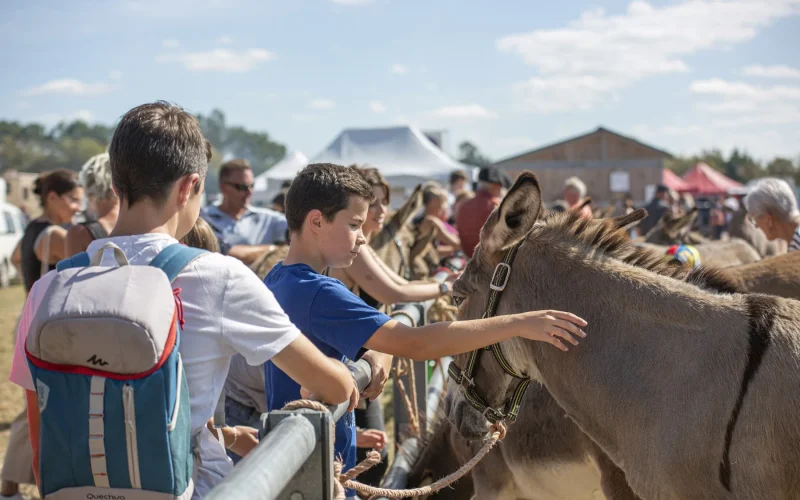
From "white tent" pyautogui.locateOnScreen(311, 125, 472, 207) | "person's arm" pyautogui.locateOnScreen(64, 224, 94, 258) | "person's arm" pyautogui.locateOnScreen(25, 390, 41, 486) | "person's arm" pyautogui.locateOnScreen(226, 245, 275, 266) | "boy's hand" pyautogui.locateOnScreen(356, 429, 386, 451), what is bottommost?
"boy's hand" pyautogui.locateOnScreen(356, 429, 386, 451)

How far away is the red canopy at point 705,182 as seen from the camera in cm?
3156

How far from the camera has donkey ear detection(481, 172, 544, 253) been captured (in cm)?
247

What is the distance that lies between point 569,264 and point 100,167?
3.25 meters

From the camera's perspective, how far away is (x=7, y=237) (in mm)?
22156

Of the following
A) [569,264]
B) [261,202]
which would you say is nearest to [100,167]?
[569,264]

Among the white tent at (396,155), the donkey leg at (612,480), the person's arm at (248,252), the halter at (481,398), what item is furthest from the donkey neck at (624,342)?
the white tent at (396,155)

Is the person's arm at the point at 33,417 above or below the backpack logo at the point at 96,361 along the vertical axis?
below

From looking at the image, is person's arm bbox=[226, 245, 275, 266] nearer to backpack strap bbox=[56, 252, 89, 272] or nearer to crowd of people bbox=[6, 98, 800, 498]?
crowd of people bbox=[6, 98, 800, 498]

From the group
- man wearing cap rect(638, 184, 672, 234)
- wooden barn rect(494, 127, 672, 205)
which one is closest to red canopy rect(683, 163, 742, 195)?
wooden barn rect(494, 127, 672, 205)

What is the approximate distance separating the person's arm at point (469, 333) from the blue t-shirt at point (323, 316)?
11 centimetres

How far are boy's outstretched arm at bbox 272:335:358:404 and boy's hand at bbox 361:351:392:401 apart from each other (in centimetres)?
63

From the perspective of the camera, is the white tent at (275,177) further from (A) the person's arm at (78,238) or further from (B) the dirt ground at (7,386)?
(A) the person's arm at (78,238)

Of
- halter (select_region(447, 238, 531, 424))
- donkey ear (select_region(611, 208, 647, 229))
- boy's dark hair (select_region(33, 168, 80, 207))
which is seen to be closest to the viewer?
donkey ear (select_region(611, 208, 647, 229))

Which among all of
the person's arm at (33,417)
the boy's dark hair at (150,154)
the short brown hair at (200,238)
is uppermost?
the boy's dark hair at (150,154)
